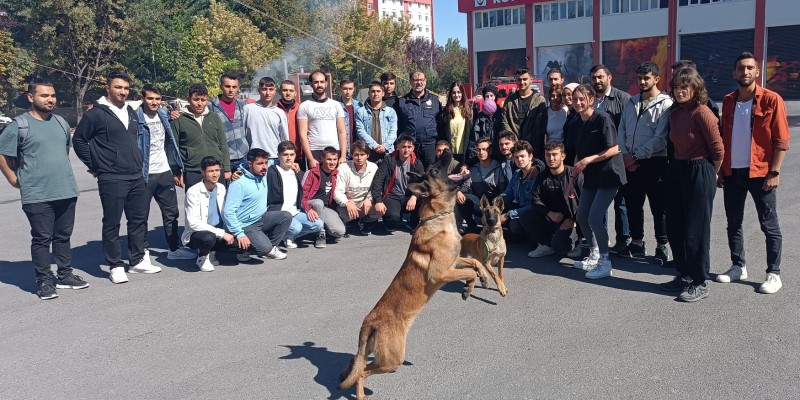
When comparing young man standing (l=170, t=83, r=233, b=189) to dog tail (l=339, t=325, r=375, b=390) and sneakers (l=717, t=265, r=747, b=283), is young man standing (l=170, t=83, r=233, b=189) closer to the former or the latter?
dog tail (l=339, t=325, r=375, b=390)

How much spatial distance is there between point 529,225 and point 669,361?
10.2 ft

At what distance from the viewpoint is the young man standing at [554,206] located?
271 inches

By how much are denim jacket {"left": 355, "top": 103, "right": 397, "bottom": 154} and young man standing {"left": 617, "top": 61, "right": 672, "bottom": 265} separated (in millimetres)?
3500

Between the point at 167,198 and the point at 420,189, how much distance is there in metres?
4.37

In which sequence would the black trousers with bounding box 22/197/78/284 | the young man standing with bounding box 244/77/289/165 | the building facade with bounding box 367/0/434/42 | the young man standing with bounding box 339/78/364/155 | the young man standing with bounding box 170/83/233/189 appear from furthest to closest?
the building facade with bounding box 367/0/434/42 < the young man standing with bounding box 339/78/364/155 < the young man standing with bounding box 244/77/289/165 < the young man standing with bounding box 170/83/233/189 < the black trousers with bounding box 22/197/78/284

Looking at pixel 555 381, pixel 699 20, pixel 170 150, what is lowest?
pixel 555 381

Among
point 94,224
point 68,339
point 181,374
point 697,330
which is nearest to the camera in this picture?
point 181,374

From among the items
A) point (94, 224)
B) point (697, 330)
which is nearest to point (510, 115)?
point (697, 330)

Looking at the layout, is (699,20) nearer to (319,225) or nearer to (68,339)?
(319,225)

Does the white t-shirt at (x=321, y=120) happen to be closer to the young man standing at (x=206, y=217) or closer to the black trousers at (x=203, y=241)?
the young man standing at (x=206, y=217)

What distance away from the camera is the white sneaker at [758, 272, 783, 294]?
17.8ft

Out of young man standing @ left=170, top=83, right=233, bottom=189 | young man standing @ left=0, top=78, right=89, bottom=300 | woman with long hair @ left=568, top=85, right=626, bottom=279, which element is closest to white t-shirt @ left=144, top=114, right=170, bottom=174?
young man standing @ left=170, top=83, right=233, bottom=189

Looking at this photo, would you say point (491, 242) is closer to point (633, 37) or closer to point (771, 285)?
point (771, 285)

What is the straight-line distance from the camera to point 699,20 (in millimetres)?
41375
